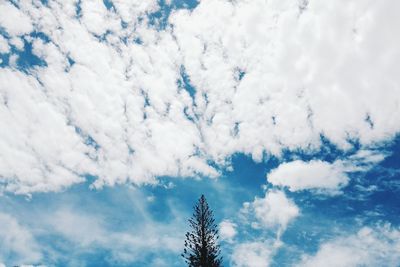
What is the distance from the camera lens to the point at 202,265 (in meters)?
26.6

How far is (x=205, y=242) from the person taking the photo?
2758cm

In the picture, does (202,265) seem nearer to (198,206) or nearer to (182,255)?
(182,255)

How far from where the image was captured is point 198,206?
2936cm

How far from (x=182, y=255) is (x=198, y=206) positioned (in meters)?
4.27

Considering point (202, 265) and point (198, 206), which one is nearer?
point (202, 265)

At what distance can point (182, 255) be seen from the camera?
87.4 feet

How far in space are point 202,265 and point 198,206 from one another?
471 cm

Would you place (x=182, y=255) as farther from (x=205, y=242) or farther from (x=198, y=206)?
(x=198, y=206)

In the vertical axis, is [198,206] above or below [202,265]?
above

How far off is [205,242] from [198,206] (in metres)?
3.04

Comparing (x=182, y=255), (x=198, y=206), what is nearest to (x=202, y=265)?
(x=182, y=255)

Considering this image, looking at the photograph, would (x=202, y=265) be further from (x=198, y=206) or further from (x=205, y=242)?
(x=198, y=206)

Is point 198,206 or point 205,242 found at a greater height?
point 198,206

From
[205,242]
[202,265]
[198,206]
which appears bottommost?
[202,265]
